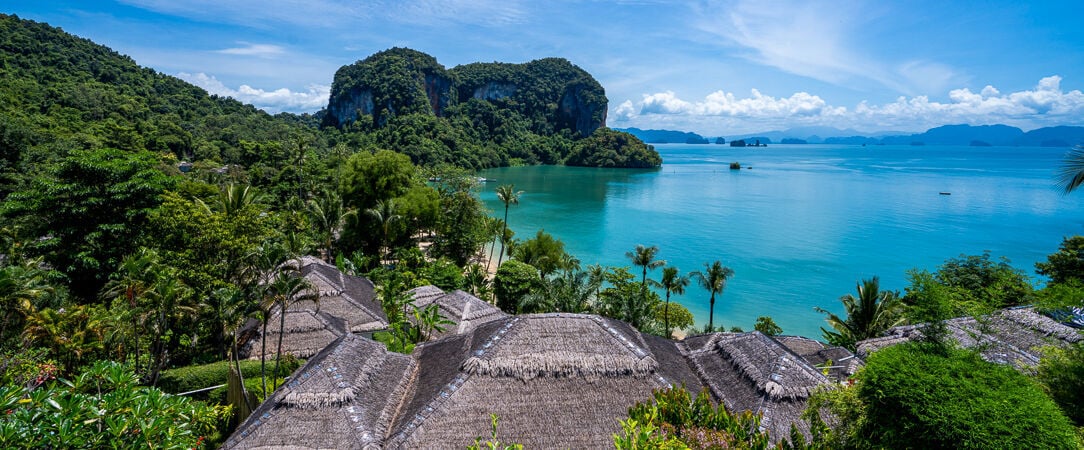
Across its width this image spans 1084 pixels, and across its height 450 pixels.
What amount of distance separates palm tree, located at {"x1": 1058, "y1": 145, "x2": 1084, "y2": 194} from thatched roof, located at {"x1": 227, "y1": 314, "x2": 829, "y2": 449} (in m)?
5.78

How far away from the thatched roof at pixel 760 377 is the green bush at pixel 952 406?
6.90 feet

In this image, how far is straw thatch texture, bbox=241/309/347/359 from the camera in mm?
14836

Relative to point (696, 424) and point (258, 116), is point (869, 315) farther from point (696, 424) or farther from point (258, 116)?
point (258, 116)

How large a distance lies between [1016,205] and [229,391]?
293 ft

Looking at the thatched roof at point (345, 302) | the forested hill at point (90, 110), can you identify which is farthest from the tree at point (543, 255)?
the forested hill at point (90, 110)

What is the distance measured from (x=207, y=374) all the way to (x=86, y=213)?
8.12 m

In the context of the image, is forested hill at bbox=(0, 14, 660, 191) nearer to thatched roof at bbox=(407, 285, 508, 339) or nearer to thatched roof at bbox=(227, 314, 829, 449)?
thatched roof at bbox=(407, 285, 508, 339)

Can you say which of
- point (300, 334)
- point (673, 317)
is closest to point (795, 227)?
point (673, 317)

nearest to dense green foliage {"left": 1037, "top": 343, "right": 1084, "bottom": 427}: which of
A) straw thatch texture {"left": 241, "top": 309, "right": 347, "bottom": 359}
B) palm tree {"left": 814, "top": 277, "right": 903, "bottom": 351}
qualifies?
palm tree {"left": 814, "top": 277, "right": 903, "bottom": 351}

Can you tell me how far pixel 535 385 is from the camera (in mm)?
10008

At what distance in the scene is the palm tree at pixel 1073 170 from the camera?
8805 mm

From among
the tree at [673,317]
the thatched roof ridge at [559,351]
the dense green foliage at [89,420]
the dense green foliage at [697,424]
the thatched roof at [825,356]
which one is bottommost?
the tree at [673,317]

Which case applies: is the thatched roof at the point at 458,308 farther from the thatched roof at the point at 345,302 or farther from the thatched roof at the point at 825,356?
the thatched roof at the point at 825,356

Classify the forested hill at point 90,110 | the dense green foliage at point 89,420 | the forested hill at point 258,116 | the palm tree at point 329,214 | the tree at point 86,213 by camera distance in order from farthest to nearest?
the forested hill at point 258,116, the forested hill at point 90,110, the palm tree at point 329,214, the tree at point 86,213, the dense green foliage at point 89,420
